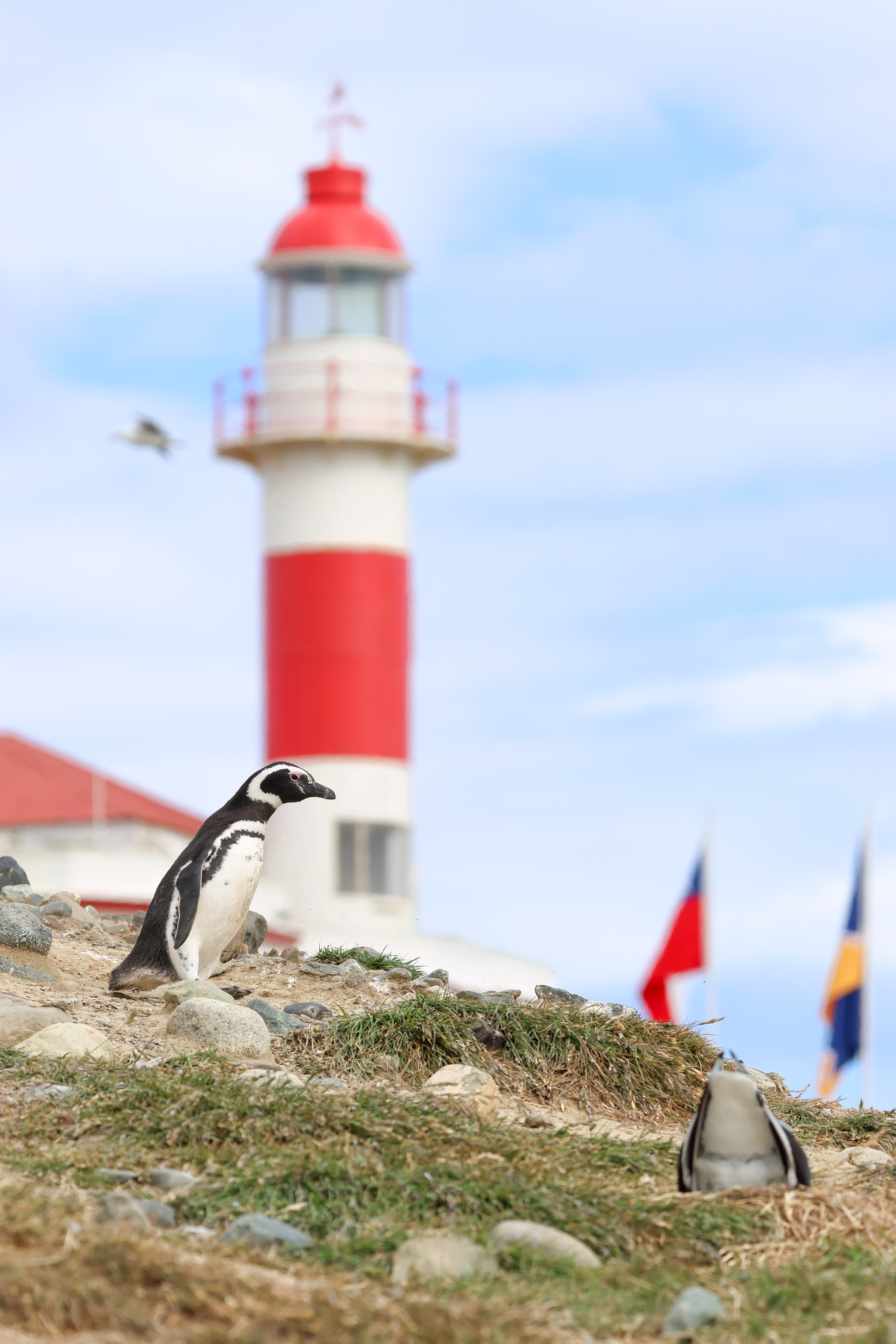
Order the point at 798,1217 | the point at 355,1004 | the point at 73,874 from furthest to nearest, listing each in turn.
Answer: the point at 73,874
the point at 355,1004
the point at 798,1217

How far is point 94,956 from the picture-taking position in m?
10.9

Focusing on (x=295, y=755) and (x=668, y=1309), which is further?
(x=295, y=755)

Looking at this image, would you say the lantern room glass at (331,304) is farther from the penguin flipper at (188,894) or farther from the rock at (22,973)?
the rock at (22,973)

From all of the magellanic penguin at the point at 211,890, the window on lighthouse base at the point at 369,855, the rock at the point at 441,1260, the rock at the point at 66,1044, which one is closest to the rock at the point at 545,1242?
the rock at the point at 441,1260

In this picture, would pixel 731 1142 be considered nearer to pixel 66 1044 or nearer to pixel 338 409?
pixel 66 1044

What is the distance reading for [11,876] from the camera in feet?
39.6

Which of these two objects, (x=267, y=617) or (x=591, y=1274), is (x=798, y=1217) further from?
(x=267, y=617)

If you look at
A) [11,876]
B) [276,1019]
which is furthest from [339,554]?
[276,1019]

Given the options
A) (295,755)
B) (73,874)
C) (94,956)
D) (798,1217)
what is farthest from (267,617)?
(798,1217)

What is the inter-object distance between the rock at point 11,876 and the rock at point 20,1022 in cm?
335

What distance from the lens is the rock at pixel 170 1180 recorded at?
6.64m

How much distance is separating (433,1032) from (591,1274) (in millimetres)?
2684

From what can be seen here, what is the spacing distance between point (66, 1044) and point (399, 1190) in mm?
2143

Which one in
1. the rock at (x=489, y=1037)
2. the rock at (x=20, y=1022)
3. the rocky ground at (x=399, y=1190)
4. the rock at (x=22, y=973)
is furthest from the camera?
the rock at (x=22, y=973)
